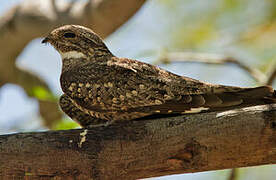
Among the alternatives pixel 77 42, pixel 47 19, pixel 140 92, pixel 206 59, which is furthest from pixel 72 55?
pixel 206 59

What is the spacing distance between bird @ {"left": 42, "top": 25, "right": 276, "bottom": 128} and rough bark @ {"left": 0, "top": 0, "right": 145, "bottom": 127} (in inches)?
49.6

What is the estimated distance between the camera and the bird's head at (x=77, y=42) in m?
4.04

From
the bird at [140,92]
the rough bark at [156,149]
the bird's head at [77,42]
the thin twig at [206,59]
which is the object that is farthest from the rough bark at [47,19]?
the rough bark at [156,149]

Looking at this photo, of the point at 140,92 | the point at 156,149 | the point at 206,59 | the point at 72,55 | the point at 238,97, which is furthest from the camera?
the point at 206,59

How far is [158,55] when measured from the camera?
17.7 ft

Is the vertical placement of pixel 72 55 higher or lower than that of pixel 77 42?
lower

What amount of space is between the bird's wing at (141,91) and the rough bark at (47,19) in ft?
4.59

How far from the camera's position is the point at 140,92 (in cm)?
332

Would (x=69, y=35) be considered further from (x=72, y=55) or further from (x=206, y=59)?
(x=206, y=59)

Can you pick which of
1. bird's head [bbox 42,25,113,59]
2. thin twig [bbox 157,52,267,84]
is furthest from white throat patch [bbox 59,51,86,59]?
thin twig [bbox 157,52,267,84]

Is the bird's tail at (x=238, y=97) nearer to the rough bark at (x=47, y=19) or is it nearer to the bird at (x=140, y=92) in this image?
the bird at (x=140, y=92)

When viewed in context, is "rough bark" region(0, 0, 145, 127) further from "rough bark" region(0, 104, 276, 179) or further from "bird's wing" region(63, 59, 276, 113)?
"rough bark" region(0, 104, 276, 179)

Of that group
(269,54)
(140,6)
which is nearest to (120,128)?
(140,6)

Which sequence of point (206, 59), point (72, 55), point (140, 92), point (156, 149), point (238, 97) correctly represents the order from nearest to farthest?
point (156, 149) < point (238, 97) < point (140, 92) < point (72, 55) < point (206, 59)
